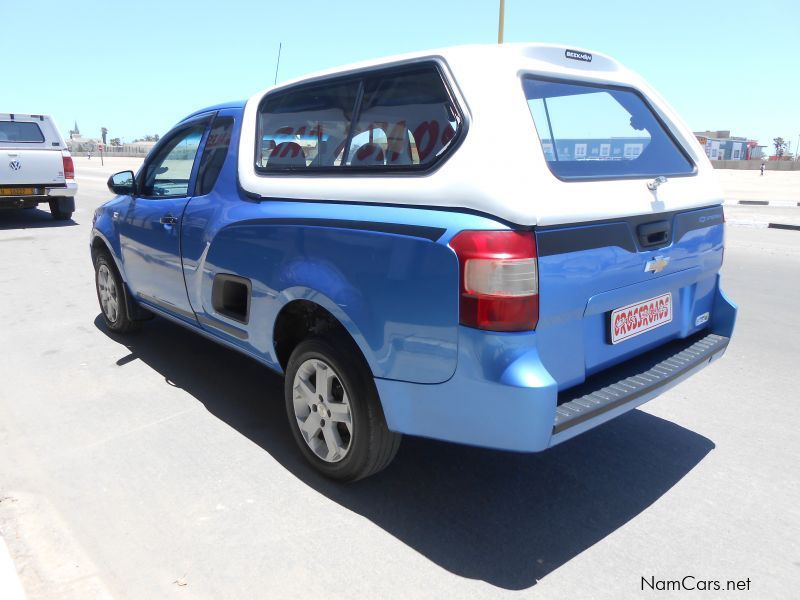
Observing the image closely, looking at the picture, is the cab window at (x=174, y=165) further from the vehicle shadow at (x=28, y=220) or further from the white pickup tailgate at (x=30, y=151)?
the vehicle shadow at (x=28, y=220)

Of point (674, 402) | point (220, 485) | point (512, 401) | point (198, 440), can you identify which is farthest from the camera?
point (674, 402)

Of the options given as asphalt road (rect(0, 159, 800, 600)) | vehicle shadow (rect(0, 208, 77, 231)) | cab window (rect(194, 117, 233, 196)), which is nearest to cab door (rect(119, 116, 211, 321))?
cab window (rect(194, 117, 233, 196))

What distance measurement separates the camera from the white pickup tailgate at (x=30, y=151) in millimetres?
12000

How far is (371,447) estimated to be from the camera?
2.84 m

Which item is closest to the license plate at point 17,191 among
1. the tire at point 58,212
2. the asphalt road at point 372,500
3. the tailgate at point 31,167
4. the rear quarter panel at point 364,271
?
the tailgate at point 31,167

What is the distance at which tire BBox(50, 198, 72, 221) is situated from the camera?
13.6 m

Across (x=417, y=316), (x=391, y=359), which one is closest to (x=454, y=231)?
(x=417, y=316)

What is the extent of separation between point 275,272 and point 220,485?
1.06 meters

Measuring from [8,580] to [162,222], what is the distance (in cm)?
239

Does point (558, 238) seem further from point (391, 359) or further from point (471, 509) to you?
point (471, 509)

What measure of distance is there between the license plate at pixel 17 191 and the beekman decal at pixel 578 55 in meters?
12.2

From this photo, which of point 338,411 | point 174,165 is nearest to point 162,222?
point 174,165

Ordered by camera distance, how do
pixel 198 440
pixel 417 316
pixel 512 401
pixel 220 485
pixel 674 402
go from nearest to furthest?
pixel 512 401, pixel 417 316, pixel 220 485, pixel 198 440, pixel 674 402

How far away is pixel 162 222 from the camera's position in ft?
13.8
